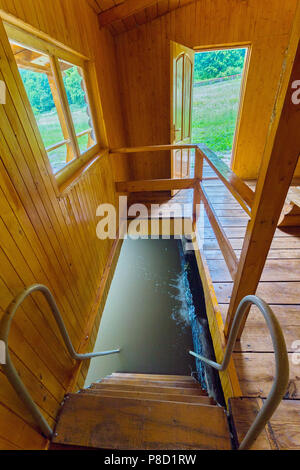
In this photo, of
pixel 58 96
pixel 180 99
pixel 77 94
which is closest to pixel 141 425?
pixel 58 96

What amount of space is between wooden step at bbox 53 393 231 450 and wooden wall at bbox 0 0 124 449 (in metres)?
0.17

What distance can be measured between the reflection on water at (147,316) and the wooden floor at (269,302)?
916 millimetres

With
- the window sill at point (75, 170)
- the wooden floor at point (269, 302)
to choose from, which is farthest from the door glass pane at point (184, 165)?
the window sill at point (75, 170)

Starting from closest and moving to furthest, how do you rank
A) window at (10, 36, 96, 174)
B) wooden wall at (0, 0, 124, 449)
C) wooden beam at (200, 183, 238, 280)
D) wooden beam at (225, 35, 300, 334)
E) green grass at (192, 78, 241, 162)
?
wooden beam at (225, 35, 300, 334) → wooden wall at (0, 0, 124, 449) → wooden beam at (200, 183, 238, 280) → window at (10, 36, 96, 174) → green grass at (192, 78, 241, 162)

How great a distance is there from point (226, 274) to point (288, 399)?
0.94 metres

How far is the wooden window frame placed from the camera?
3.94 feet

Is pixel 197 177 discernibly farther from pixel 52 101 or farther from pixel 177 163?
pixel 52 101

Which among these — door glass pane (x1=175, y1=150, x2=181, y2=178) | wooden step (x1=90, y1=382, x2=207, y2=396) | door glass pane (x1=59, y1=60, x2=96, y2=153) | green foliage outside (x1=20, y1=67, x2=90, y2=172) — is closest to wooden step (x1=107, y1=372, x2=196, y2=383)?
wooden step (x1=90, y1=382, x2=207, y2=396)

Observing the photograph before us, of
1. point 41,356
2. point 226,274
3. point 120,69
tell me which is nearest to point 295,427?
point 226,274

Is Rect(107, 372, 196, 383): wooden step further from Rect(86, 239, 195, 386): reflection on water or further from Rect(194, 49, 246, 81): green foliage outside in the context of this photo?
Rect(194, 49, 246, 81): green foliage outside

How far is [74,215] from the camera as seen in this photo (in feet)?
5.45

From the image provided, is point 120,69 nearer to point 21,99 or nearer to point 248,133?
point 248,133

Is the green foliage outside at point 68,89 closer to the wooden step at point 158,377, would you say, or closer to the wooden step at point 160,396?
the wooden step at point 160,396

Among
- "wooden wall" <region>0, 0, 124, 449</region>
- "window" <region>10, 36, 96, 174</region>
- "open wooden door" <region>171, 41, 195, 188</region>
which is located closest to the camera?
"wooden wall" <region>0, 0, 124, 449</region>
